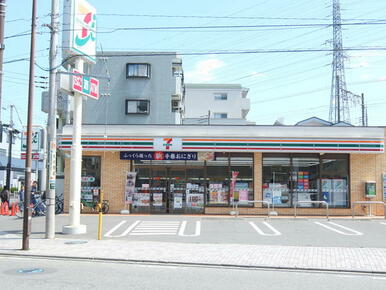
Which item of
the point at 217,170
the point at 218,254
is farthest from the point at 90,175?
the point at 218,254

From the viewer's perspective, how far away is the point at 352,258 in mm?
11062

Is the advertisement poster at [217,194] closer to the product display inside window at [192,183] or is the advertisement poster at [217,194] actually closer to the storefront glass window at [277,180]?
the product display inside window at [192,183]

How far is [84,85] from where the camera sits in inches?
622

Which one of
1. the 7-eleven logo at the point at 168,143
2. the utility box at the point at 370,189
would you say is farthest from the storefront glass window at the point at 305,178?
the 7-eleven logo at the point at 168,143

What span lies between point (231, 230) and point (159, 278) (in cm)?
796

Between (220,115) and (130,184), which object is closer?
(130,184)

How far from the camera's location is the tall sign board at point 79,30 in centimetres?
1520

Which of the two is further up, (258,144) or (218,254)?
(258,144)

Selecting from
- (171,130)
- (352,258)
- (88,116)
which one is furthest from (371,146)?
(88,116)

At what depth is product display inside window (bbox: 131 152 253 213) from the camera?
73.3ft

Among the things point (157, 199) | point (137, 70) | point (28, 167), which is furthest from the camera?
point (137, 70)

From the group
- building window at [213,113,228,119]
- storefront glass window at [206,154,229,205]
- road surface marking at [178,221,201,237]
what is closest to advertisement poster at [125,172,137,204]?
storefront glass window at [206,154,229,205]

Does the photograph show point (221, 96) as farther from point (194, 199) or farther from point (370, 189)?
point (370, 189)

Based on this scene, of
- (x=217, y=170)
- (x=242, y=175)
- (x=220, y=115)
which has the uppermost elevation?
(x=220, y=115)
